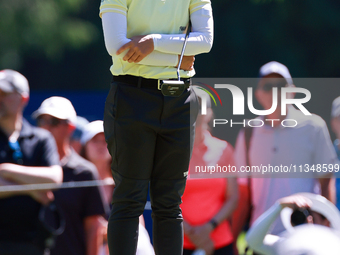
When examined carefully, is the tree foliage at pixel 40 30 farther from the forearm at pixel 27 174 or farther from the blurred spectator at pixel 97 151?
the forearm at pixel 27 174

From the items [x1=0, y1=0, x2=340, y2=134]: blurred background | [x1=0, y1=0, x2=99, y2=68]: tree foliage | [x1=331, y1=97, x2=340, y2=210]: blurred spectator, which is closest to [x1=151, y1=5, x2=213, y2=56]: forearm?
[x1=331, y1=97, x2=340, y2=210]: blurred spectator

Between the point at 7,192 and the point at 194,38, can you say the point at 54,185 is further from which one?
the point at 194,38

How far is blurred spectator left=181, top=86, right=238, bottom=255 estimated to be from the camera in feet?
7.51

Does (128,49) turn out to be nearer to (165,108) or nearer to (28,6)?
(165,108)

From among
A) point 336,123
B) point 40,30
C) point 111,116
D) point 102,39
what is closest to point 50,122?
point 111,116

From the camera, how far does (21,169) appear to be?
6.96 feet

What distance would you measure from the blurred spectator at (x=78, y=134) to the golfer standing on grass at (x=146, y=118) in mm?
989

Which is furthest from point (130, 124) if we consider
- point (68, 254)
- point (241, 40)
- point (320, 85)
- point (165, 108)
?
point (241, 40)

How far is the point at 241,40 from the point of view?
4.36m

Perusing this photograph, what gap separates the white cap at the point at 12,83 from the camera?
218cm

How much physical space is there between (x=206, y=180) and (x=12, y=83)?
109cm

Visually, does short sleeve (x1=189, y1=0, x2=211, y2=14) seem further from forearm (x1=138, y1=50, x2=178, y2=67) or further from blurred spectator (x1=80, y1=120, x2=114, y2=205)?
blurred spectator (x1=80, y1=120, x2=114, y2=205)

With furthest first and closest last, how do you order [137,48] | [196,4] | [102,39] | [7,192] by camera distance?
[102,39]
[7,192]
[196,4]
[137,48]

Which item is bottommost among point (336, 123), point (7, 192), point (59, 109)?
point (7, 192)
